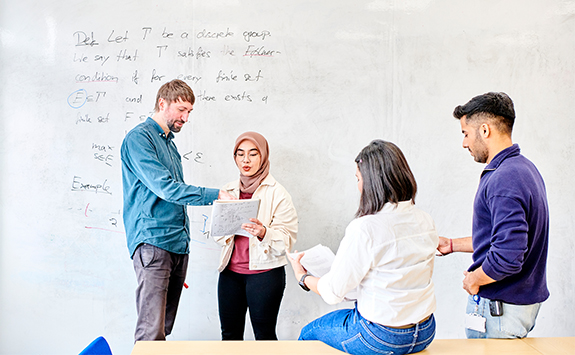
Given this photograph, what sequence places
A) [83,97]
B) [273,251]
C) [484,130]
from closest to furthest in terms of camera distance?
1. [484,130]
2. [273,251]
3. [83,97]

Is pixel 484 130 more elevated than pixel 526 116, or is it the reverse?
pixel 526 116

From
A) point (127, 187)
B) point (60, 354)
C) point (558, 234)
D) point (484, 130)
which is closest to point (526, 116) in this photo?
point (558, 234)

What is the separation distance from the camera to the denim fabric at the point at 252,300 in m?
2.56

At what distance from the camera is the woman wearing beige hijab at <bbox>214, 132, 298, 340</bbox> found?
255 centimetres

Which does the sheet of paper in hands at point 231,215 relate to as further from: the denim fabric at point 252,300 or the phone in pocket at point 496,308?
the phone in pocket at point 496,308

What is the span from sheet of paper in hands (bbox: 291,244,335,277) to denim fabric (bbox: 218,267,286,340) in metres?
0.71

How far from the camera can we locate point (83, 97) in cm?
308

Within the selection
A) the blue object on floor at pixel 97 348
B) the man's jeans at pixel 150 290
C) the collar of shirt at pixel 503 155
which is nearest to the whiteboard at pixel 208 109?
the man's jeans at pixel 150 290

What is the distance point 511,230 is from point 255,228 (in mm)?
1314

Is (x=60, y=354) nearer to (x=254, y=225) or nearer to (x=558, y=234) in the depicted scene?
(x=254, y=225)

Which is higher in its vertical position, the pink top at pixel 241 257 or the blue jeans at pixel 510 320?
the pink top at pixel 241 257

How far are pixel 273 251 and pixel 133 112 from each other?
149 cm

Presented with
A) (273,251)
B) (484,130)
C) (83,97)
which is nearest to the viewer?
(484,130)

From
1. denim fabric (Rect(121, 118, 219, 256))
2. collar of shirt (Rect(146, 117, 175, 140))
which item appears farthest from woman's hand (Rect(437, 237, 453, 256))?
collar of shirt (Rect(146, 117, 175, 140))
